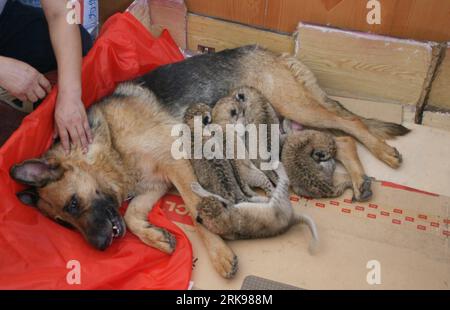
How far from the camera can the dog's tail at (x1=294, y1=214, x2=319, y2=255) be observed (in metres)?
2.81

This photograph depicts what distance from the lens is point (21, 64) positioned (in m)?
2.79

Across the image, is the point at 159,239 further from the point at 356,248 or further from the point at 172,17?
the point at 172,17

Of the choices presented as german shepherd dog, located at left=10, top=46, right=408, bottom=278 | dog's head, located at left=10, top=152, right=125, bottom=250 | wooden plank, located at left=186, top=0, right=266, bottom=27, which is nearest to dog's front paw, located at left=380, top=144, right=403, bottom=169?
german shepherd dog, located at left=10, top=46, right=408, bottom=278

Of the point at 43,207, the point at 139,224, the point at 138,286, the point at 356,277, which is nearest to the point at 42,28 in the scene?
the point at 43,207

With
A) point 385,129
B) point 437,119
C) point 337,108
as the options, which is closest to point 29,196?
point 337,108

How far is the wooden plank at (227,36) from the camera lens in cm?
398

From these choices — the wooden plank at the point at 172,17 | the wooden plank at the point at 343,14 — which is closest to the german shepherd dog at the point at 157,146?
the wooden plank at the point at 343,14

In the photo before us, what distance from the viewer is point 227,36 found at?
412cm

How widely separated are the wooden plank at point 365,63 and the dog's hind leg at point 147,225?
1773 mm

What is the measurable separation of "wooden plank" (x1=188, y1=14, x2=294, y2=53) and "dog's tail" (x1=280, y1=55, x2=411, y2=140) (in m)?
0.48
